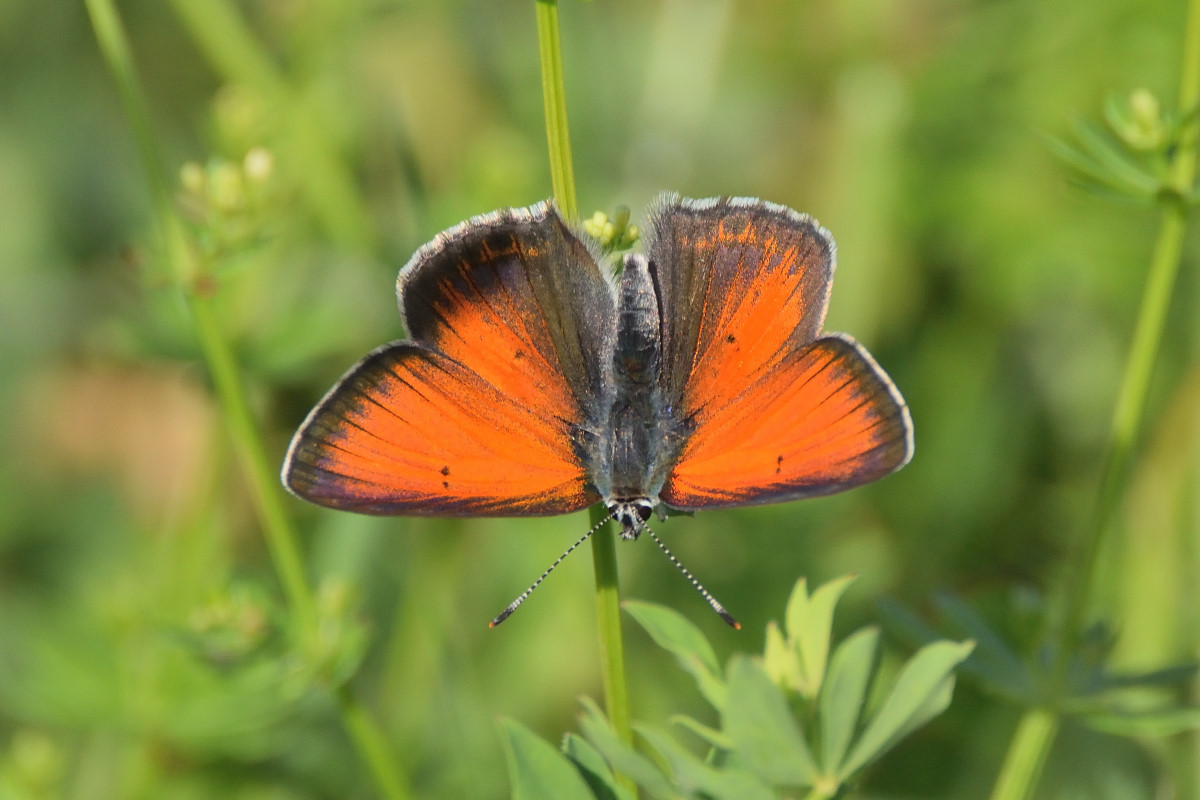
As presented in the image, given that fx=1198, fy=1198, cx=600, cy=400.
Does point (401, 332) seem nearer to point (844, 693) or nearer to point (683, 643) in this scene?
point (683, 643)

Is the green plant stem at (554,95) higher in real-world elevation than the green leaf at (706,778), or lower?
higher

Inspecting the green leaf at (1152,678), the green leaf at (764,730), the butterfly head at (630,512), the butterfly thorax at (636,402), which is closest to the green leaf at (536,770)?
the green leaf at (764,730)

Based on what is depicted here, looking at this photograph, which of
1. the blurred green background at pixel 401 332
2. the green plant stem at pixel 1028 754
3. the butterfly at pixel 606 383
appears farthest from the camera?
the blurred green background at pixel 401 332

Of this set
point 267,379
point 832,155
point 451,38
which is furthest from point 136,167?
point 832,155

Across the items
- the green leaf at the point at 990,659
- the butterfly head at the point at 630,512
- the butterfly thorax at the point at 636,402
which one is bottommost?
the green leaf at the point at 990,659

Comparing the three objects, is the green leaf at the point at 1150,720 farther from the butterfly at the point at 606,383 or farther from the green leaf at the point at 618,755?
the green leaf at the point at 618,755

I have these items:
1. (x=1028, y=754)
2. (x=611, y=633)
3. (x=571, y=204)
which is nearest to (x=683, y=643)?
(x=611, y=633)
